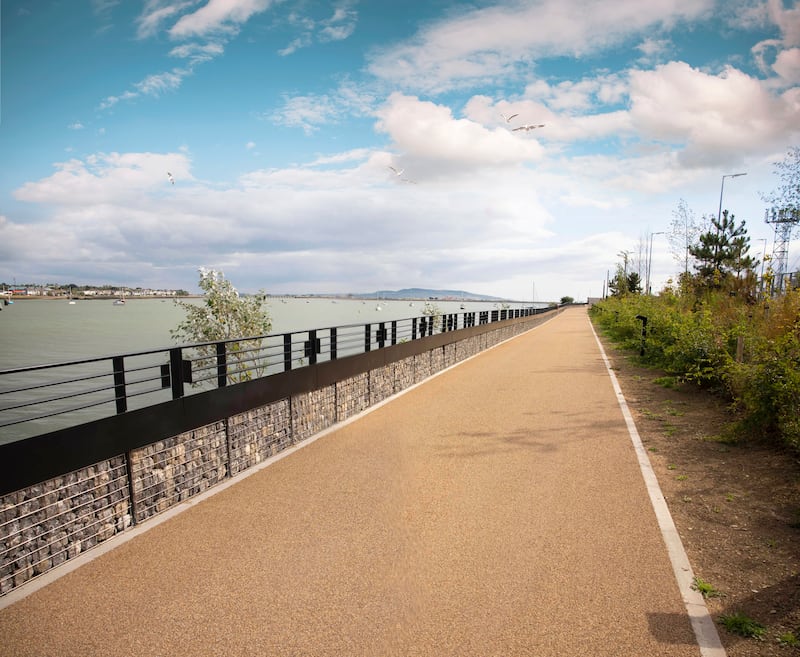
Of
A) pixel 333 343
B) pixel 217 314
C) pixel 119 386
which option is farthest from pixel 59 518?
pixel 217 314

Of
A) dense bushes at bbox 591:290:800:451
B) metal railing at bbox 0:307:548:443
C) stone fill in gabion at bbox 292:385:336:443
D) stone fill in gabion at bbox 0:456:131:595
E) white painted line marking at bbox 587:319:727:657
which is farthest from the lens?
stone fill in gabion at bbox 292:385:336:443

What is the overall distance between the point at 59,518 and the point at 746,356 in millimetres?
12362

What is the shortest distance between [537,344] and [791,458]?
19.1 metres

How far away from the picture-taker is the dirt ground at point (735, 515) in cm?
396

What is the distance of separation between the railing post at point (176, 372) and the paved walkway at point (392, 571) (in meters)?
1.31

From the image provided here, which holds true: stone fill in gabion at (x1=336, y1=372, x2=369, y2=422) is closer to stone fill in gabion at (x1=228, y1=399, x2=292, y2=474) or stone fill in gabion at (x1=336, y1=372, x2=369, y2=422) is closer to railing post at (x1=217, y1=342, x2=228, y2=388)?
stone fill in gabion at (x1=228, y1=399, x2=292, y2=474)

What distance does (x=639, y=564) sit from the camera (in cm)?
457

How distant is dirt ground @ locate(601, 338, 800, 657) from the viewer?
3.96 m

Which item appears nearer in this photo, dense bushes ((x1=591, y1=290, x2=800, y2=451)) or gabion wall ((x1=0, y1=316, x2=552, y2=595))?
gabion wall ((x1=0, y1=316, x2=552, y2=595))

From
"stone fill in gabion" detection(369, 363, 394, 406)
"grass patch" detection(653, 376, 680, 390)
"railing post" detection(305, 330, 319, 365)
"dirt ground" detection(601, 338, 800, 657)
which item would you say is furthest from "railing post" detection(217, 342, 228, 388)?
"grass patch" detection(653, 376, 680, 390)

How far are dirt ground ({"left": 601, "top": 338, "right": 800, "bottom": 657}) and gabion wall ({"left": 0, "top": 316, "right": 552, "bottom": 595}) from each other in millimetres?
5221

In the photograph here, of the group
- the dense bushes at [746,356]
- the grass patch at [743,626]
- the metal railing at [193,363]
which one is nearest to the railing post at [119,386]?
the metal railing at [193,363]

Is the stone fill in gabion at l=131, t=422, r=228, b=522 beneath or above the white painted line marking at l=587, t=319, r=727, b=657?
above

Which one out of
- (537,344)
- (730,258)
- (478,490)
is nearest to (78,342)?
(537,344)
